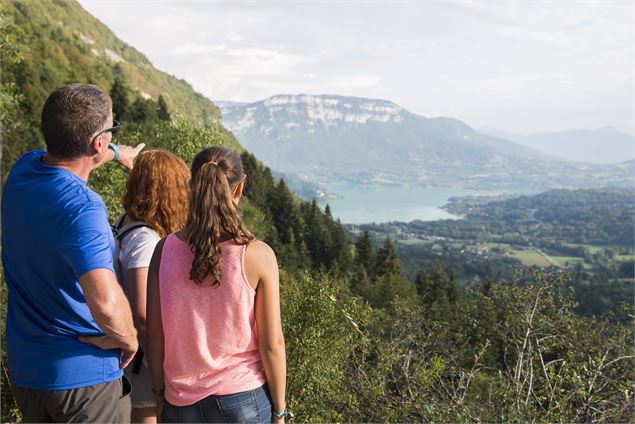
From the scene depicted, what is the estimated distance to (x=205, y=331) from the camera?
2.35 metres

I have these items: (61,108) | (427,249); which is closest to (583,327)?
(61,108)

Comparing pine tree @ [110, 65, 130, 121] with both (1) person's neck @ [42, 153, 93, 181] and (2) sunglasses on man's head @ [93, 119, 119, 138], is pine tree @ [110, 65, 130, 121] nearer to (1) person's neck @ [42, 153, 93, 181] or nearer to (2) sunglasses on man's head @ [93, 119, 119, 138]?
(2) sunglasses on man's head @ [93, 119, 119, 138]

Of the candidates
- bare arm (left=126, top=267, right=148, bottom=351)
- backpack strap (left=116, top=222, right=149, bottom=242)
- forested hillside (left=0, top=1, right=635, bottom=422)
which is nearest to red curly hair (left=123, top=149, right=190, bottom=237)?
backpack strap (left=116, top=222, right=149, bottom=242)

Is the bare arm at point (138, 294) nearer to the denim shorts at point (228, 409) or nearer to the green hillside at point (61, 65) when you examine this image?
the denim shorts at point (228, 409)

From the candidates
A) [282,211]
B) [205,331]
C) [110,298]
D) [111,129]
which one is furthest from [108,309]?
[282,211]

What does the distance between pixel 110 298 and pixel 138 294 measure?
0.56 metres

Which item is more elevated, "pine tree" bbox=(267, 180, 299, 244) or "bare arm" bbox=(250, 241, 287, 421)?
"bare arm" bbox=(250, 241, 287, 421)

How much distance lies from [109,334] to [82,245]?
46cm

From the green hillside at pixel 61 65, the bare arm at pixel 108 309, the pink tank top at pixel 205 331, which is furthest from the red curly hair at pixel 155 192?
the green hillside at pixel 61 65

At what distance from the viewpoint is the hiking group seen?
7.11 ft

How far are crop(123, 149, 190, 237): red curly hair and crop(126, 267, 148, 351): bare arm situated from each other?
0.28 metres

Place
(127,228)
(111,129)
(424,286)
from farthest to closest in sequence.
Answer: (424,286)
(127,228)
(111,129)

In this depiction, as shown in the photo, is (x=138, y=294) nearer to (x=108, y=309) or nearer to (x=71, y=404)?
(x=108, y=309)

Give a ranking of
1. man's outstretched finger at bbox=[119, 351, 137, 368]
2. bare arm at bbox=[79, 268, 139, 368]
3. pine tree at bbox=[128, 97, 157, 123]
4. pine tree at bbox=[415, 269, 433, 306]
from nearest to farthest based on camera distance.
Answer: bare arm at bbox=[79, 268, 139, 368] < man's outstretched finger at bbox=[119, 351, 137, 368] < pine tree at bbox=[415, 269, 433, 306] < pine tree at bbox=[128, 97, 157, 123]
